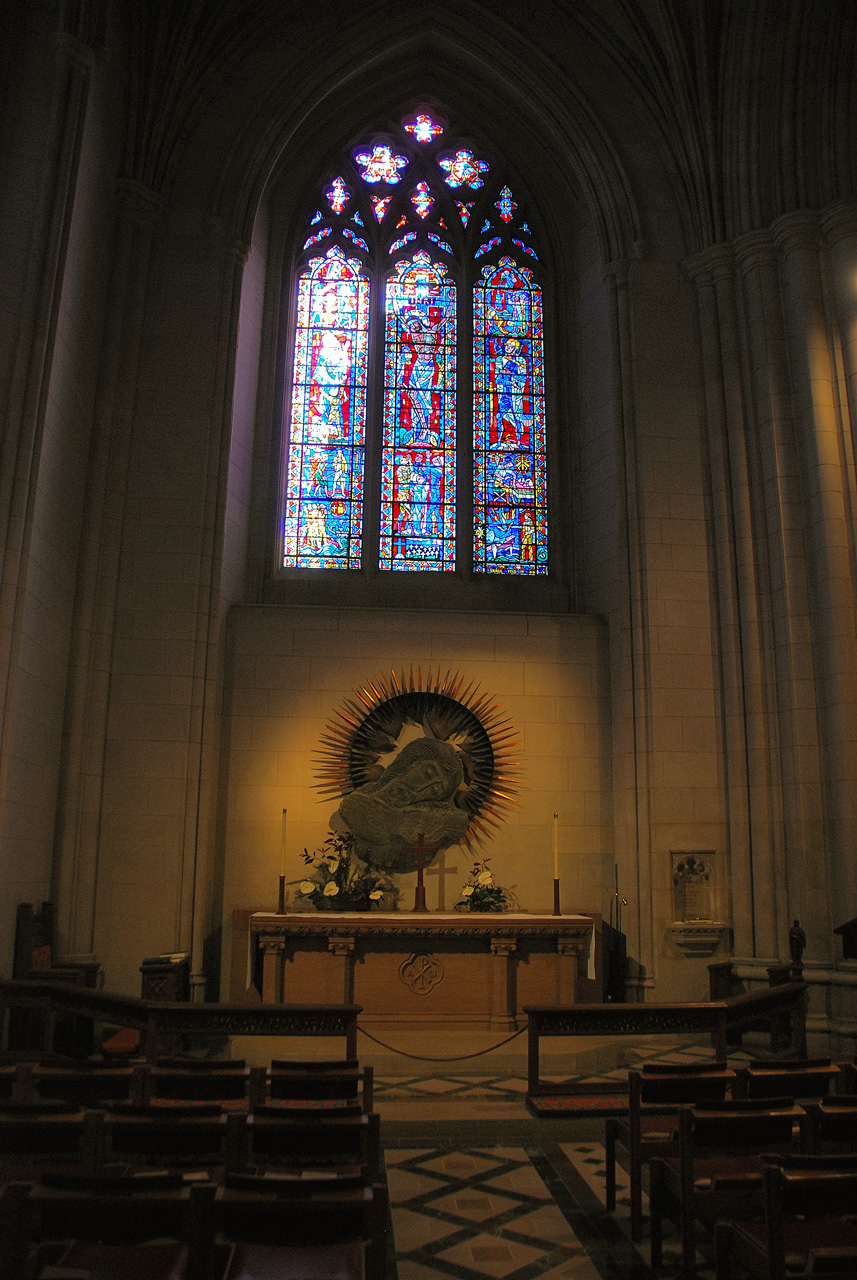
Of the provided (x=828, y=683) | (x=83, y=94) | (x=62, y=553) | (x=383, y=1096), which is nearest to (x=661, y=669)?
(x=828, y=683)

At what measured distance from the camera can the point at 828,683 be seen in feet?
32.2

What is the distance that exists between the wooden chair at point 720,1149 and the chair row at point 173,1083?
4.45 feet

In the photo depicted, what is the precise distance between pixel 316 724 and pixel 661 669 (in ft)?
11.7

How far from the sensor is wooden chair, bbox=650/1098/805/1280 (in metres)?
4.16

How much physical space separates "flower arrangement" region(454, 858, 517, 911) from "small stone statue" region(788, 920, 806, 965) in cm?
257

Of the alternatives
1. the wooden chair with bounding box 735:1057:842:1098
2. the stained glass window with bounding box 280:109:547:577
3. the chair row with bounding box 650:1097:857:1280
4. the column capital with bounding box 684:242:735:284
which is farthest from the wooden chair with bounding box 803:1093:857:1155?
the column capital with bounding box 684:242:735:284

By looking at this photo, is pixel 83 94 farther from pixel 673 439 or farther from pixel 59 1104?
pixel 59 1104

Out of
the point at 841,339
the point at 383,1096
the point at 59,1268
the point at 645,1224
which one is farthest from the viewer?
the point at 841,339

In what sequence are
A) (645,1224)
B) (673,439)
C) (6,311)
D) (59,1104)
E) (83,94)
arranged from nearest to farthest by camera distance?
(59,1104)
(645,1224)
(6,311)
(83,94)
(673,439)

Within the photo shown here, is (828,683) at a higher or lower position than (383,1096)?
higher

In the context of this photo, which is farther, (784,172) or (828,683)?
(784,172)

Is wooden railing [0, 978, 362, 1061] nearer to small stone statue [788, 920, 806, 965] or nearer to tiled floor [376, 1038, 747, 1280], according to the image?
tiled floor [376, 1038, 747, 1280]

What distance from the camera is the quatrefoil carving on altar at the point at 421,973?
921 cm

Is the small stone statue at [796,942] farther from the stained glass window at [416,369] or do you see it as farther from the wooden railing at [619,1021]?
the stained glass window at [416,369]
